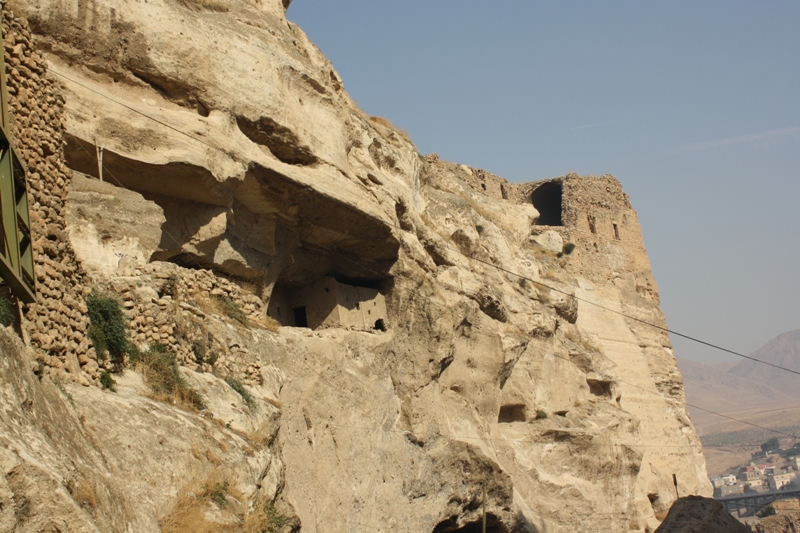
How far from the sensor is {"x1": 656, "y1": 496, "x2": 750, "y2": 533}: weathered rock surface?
13039 mm

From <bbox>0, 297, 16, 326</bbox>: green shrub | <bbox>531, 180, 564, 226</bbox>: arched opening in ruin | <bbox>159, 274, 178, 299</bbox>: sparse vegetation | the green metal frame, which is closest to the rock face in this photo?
<bbox>159, 274, 178, 299</bbox>: sparse vegetation

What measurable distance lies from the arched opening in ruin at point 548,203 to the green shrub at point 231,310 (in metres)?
19.8

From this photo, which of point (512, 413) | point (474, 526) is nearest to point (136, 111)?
point (474, 526)

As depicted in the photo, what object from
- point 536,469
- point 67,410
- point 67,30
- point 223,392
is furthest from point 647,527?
point 67,410

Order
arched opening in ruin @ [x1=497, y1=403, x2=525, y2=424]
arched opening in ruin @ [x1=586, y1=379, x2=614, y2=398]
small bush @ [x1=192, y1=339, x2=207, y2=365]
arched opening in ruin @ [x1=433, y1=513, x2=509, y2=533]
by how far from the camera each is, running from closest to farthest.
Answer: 1. small bush @ [x1=192, y1=339, x2=207, y2=365]
2. arched opening in ruin @ [x1=433, y1=513, x2=509, y2=533]
3. arched opening in ruin @ [x1=497, y1=403, x2=525, y2=424]
4. arched opening in ruin @ [x1=586, y1=379, x2=614, y2=398]

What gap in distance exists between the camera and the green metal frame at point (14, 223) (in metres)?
6.32

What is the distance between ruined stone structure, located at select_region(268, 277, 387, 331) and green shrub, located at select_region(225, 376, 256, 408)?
4.67 m

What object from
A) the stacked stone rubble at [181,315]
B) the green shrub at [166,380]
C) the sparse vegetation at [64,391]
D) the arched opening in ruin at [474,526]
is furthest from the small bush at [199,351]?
the arched opening in ruin at [474,526]

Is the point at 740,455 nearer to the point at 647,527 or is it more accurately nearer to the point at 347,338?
the point at 647,527

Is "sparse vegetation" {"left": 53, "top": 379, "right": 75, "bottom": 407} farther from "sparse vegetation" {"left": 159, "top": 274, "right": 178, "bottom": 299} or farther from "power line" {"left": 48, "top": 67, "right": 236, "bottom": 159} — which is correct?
"power line" {"left": 48, "top": 67, "right": 236, "bottom": 159}

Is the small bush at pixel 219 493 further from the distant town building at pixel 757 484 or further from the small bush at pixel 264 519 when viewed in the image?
the distant town building at pixel 757 484

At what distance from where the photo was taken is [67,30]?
1167 centimetres

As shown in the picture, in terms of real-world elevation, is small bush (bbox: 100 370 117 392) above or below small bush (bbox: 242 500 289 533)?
above

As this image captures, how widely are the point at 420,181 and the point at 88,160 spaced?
29.1ft
